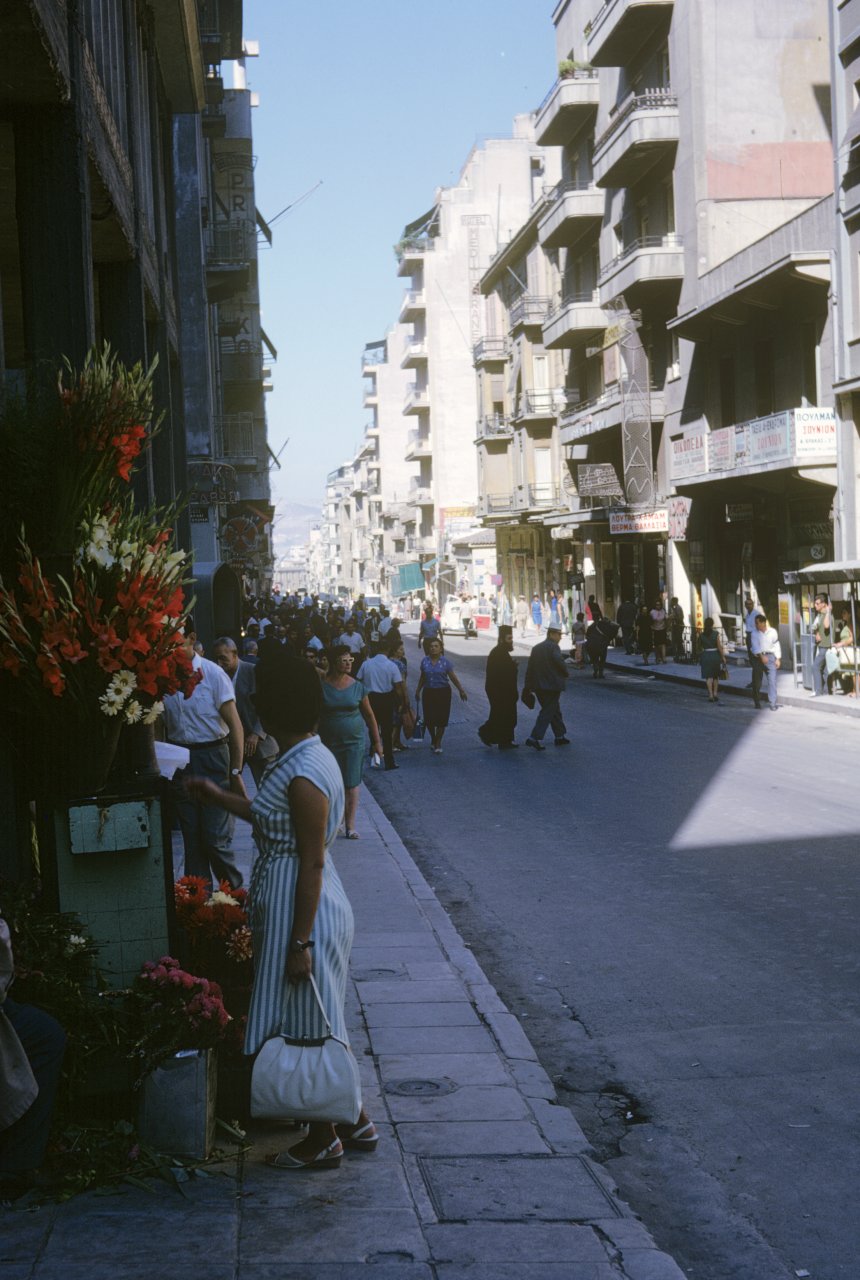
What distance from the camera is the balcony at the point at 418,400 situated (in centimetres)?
8919

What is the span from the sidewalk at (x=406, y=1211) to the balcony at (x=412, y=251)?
8664cm

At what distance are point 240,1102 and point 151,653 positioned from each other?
1615 mm

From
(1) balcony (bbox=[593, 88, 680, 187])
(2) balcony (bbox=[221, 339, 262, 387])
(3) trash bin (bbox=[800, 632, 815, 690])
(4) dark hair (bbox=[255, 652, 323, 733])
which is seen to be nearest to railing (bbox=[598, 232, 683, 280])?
(1) balcony (bbox=[593, 88, 680, 187])

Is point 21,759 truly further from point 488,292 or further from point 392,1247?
point 488,292

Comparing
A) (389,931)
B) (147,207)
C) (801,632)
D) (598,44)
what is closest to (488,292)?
(598,44)

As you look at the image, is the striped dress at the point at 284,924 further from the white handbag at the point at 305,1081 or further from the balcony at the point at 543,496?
the balcony at the point at 543,496

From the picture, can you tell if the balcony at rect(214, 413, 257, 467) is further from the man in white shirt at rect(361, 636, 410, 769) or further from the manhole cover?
the manhole cover

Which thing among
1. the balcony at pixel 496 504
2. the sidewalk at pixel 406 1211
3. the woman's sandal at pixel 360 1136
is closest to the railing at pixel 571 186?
the balcony at pixel 496 504

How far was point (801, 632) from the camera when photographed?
87.2ft

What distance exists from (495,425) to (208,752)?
5594cm

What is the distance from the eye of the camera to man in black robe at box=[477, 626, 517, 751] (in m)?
19.8

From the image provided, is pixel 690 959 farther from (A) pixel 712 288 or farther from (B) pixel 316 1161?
(A) pixel 712 288

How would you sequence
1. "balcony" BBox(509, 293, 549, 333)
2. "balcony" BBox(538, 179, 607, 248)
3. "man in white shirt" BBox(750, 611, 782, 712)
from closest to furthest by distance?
"man in white shirt" BBox(750, 611, 782, 712) < "balcony" BBox(538, 179, 607, 248) < "balcony" BBox(509, 293, 549, 333)

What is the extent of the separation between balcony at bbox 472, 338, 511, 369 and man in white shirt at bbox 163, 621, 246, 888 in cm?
5573
